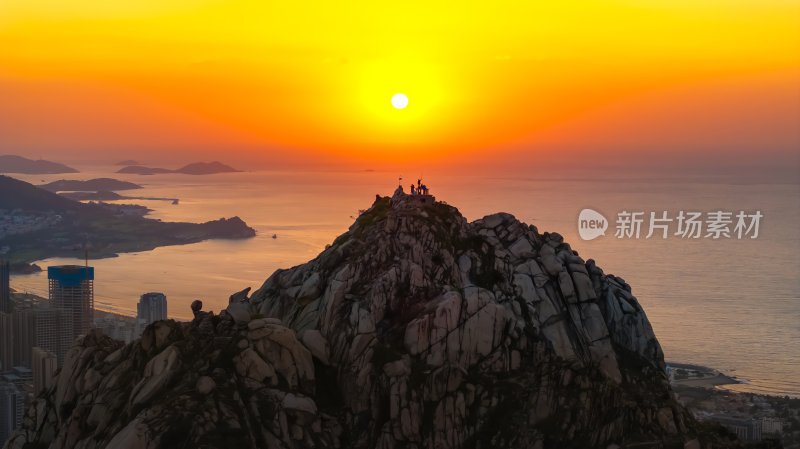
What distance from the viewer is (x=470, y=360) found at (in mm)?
19203

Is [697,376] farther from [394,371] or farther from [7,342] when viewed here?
[7,342]

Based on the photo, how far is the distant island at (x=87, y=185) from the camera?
177 metres

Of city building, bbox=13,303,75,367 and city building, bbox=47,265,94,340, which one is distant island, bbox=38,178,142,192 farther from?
city building, bbox=13,303,75,367

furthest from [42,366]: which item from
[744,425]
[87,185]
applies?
[87,185]

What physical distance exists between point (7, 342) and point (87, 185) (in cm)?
12355

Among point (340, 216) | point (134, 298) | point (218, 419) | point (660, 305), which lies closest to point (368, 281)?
point (218, 419)

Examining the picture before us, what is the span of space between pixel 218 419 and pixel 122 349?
10.0 ft

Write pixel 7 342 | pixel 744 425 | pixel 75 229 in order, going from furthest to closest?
pixel 75 229 < pixel 7 342 < pixel 744 425

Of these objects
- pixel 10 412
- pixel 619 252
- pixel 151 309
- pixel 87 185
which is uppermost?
pixel 87 185

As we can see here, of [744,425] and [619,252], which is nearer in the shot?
[744,425]

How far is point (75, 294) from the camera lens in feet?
235

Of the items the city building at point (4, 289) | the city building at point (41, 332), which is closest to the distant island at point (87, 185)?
the city building at point (4, 289)

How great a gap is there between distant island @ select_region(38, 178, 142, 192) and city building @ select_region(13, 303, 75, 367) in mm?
115991

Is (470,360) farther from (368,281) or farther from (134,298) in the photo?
Answer: (134,298)
